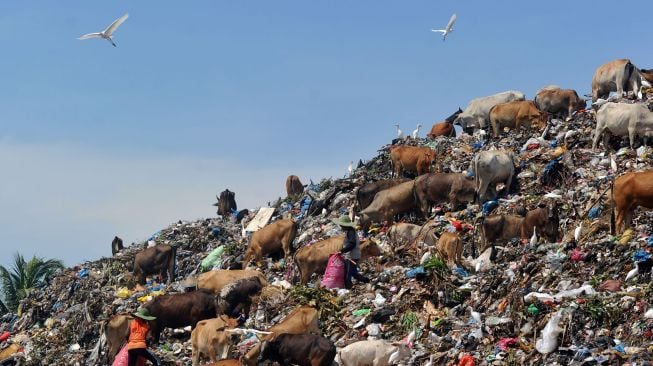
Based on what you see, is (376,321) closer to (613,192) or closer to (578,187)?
(613,192)

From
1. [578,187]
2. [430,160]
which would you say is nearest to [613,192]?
[578,187]

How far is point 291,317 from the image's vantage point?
53.8 feet

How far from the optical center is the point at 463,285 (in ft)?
56.4

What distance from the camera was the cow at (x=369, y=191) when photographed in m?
23.6

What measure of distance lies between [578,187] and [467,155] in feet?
16.2

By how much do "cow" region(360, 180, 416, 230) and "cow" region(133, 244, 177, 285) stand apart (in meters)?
4.93

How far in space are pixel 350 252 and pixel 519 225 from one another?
299cm

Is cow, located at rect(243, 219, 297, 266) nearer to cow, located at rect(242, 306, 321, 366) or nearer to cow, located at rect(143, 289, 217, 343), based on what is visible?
cow, located at rect(143, 289, 217, 343)

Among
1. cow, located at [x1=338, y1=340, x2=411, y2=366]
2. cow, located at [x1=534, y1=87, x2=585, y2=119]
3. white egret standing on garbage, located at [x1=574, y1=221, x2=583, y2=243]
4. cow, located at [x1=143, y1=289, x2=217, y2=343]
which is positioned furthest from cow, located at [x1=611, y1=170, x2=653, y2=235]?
cow, located at [x1=534, y1=87, x2=585, y2=119]

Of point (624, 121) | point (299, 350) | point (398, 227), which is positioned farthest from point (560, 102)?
point (299, 350)

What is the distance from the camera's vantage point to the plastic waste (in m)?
13.6

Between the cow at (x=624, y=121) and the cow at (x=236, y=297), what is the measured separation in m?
7.94

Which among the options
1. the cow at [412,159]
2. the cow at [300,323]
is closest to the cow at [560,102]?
the cow at [412,159]

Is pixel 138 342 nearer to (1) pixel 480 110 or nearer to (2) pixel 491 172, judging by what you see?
(2) pixel 491 172
